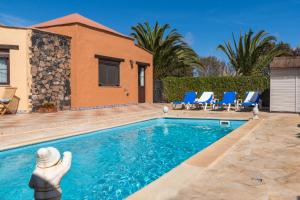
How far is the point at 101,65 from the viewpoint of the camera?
1616 centimetres

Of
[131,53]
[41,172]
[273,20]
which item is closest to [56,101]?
[131,53]

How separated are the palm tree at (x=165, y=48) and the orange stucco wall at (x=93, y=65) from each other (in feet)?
12.1

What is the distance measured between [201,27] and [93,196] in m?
35.8

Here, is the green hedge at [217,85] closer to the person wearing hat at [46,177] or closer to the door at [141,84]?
the door at [141,84]

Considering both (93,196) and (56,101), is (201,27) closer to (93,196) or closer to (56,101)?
(56,101)

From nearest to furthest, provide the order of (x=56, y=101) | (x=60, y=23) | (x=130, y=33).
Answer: (x=56, y=101) < (x=60, y=23) < (x=130, y=33)

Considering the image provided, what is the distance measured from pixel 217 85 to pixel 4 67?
1202cm

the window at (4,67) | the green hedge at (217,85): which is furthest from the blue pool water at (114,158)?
the green hedge at (217,85)

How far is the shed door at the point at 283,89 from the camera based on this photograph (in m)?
12.3

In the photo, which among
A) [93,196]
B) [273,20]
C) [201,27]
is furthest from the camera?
[201,27]

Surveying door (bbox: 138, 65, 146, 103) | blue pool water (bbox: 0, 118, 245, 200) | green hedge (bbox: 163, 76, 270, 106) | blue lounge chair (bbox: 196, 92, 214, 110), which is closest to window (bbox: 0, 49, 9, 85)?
blue pool water (bbox: 0, 118, 245, 200)

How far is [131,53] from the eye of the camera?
18547 millimetres

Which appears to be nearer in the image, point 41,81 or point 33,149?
point 33,149

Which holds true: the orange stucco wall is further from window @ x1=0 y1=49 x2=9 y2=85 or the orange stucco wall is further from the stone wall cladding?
window @ x1=0 y1=49 x2=9 y2=85
